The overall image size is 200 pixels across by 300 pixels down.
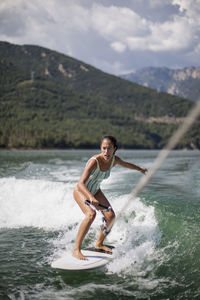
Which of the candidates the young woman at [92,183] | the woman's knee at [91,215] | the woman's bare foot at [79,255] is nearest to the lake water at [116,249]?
the woman's bare foot at [79,255]

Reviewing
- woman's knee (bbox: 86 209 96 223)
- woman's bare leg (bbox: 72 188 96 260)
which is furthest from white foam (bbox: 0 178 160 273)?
woman's knee (bbox: 86 209 96 223)

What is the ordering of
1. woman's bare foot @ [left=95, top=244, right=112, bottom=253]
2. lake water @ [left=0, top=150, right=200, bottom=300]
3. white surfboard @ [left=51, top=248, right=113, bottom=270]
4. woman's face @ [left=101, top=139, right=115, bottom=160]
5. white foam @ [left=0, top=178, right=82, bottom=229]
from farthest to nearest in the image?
1. white foam @ [left=0, top=178, right=82, bottom=229]
2. woman's bare foot @ [left=95, top=244, right=112, bottom=253]
3. woman's face @ [left=101, top=139, right=115, bottom=160]
4. white surfboard @ [left=51, top=248, right=113, bottom=270]
5. lake water @ [left=0, top=150, right=200, bottom=300]

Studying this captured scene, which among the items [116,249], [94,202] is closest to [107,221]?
[116,249]

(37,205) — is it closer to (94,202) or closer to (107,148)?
(107,148)

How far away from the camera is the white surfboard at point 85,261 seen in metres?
5.12

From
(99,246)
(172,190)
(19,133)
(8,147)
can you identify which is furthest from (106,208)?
(19,133)

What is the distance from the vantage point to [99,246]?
5.86 metres

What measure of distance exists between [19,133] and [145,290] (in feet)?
393

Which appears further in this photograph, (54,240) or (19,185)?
(19,185)

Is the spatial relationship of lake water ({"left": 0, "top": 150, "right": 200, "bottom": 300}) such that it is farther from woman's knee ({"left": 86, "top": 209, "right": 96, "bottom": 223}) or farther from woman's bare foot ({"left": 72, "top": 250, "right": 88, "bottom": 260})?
woman's knee ({"left": 86, "top": 209, "right": 96, "bottom": 223})

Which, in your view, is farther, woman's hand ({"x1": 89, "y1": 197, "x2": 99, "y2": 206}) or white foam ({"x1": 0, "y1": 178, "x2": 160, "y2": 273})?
white foam ({"x1": 0, "y1": 178, "x2": 160, "y2": 273})

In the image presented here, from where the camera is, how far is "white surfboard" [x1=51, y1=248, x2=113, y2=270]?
512 cm

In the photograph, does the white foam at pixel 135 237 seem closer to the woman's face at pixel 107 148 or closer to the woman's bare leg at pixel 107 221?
the woman's bare leg at pixel 107 221

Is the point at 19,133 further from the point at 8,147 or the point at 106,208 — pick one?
the point at 106,208
